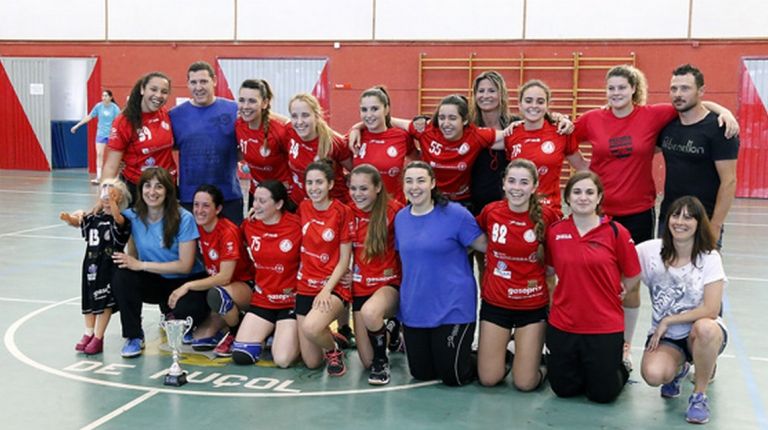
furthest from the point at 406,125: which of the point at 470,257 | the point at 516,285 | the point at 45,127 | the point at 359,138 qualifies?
the point at 45,127

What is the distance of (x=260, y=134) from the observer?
5988 millimetres

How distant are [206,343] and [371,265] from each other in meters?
1.42

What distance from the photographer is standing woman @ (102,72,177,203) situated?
5.92 m

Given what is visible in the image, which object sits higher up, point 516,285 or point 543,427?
point 516,285

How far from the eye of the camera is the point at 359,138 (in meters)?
5.75

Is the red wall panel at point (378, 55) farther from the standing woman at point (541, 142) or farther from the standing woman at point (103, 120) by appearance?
the standing woman at point (541, 142)

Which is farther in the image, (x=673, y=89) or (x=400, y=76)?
(x=400, y=76)

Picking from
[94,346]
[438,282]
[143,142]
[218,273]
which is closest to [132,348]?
[94,346]

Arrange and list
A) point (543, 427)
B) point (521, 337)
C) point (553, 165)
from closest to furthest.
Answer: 1. point (543, 427)
2. point (521, 337)
3. point (553, 165)

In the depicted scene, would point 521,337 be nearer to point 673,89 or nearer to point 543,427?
point 543,427

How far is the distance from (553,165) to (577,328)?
1.23 m

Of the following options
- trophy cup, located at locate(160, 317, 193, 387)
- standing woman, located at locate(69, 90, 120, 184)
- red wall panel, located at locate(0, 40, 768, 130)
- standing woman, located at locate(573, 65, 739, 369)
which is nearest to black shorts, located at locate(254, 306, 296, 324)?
trophy cup, located at locate(160, 317, 193, 387)

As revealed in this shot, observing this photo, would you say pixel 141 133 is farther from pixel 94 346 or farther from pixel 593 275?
pixel 593 275
